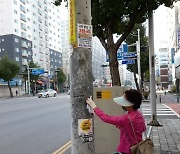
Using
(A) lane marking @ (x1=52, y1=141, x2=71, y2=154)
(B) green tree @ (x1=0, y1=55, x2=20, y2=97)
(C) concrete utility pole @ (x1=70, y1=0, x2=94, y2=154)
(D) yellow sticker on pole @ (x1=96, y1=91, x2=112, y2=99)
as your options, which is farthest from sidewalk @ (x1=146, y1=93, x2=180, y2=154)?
(B) green tree @ (x1=0, y1=55, x2=20, y2=97)

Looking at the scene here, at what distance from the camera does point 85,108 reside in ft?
11.7

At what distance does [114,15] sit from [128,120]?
21.4 feet

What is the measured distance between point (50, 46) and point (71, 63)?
4542 inches

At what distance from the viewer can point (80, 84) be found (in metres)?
3.56

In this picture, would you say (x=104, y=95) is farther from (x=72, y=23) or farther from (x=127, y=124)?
(x=72, y=23)

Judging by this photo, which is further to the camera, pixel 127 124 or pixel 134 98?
pixel 134 98

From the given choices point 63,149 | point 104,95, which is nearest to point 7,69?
point 63,149

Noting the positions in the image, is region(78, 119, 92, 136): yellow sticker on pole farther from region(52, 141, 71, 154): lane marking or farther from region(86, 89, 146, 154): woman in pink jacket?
region(52, 141, 71, 154): lane marking

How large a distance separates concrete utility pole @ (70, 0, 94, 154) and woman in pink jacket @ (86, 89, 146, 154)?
0.37ft

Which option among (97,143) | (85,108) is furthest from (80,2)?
(97,143)

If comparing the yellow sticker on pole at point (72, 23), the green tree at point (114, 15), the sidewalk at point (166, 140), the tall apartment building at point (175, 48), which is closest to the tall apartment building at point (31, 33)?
the tall apartment building at point (175, 48)

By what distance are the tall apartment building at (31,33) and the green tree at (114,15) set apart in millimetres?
75890

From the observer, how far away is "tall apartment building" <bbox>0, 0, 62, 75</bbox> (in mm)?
84875

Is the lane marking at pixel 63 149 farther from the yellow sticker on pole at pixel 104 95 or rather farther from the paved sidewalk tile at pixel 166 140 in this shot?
the yellow sticker on pole at pixel 104 95
